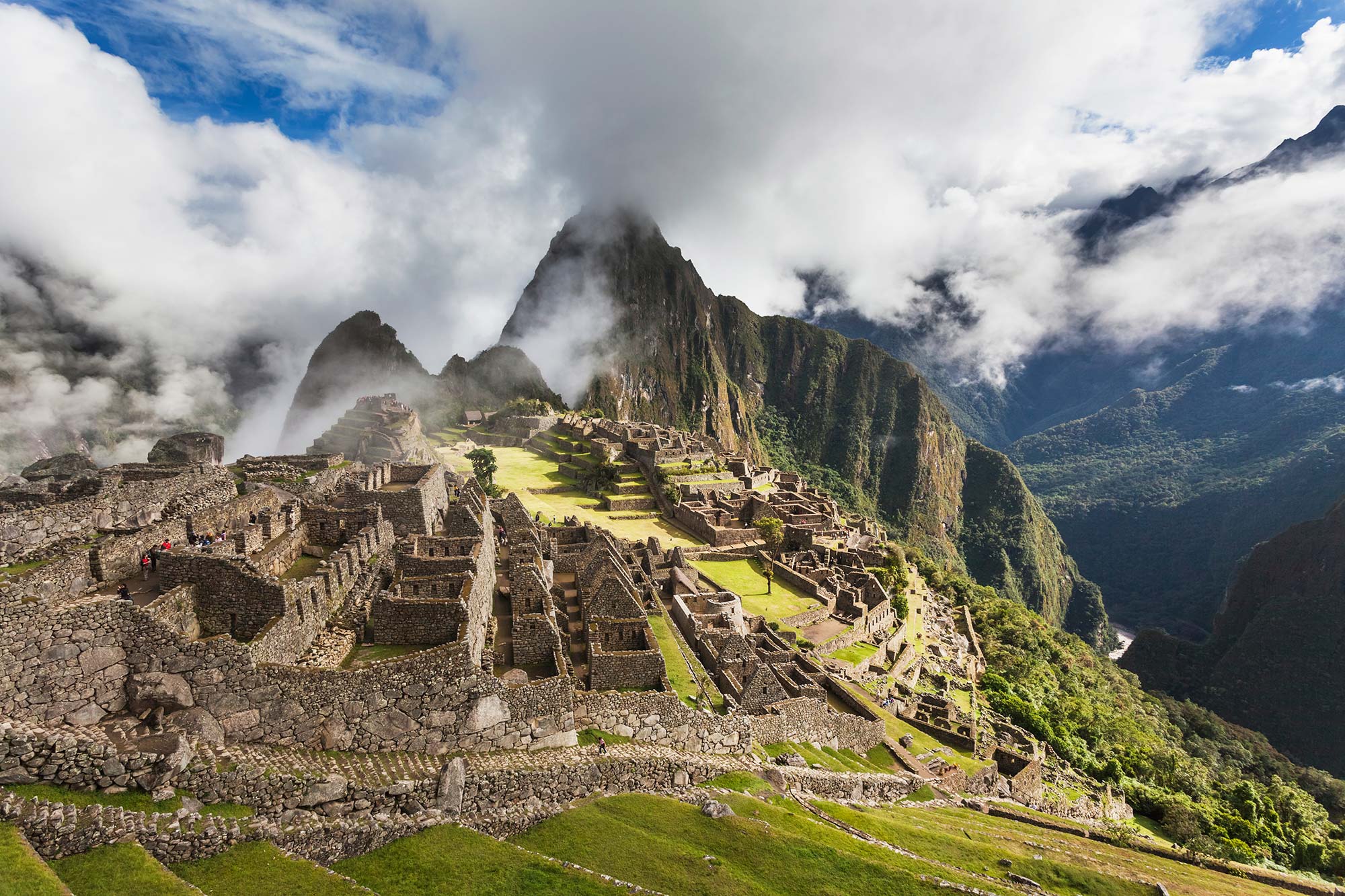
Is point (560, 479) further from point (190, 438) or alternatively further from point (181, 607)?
point (181, 607)

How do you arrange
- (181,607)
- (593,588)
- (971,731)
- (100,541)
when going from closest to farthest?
1. (181,607)
2. (100,541)
3. (593,588)
4. (971,731)

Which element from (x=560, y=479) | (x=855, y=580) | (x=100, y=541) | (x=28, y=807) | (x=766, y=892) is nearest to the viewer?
(x=28, y=807)

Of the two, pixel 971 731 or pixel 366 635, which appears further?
pixel 971 731

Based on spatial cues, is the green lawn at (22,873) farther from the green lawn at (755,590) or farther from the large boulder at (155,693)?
the green lawn at (755,590)

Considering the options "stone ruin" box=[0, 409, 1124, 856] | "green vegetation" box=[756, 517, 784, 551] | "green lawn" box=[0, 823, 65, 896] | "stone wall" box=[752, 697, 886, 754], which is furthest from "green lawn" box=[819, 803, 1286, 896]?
"green vegetation" box=[756, 517, 784, 551]

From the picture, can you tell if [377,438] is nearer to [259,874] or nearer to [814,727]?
[814,727]

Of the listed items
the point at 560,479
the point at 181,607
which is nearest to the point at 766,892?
the point at 181,607

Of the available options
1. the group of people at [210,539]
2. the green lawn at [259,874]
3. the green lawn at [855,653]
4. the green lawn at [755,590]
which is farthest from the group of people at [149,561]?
the green lawn at [855,653]

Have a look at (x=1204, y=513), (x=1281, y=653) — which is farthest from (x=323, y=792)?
(x=1204, y=513)
